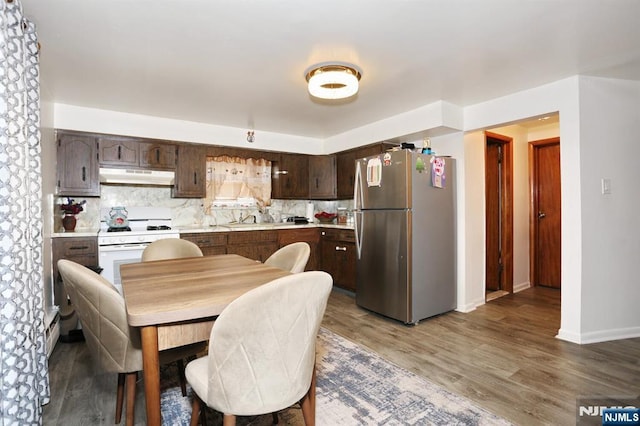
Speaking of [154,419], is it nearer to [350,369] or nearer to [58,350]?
[350,369]

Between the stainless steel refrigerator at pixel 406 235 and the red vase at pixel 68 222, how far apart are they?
3035mm

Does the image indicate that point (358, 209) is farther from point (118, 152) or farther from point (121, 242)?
point (118, 152)

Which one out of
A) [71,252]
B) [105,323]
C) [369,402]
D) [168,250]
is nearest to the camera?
[105,323]

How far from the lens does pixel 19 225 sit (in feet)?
5.01

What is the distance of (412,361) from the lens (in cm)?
239

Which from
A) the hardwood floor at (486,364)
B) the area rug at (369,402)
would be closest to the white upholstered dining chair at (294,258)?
the area rug at (369,402)

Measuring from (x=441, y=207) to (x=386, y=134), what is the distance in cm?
116

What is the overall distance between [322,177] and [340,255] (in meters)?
1.29

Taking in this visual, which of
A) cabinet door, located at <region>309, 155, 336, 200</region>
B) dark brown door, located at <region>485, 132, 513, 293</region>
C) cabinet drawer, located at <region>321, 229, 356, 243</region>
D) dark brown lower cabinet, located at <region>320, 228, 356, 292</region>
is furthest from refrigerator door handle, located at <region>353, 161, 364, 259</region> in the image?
dark brown door, located at <region>485, 132, 513, 293</region>

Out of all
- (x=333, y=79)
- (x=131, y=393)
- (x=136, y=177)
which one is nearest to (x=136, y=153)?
(x=136, y=177)

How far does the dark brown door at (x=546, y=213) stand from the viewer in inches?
175

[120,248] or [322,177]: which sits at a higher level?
[322,177]

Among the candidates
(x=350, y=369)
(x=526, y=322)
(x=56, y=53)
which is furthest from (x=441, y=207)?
(x=56, y=53)

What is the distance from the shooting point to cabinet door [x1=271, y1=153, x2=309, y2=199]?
4801mm
